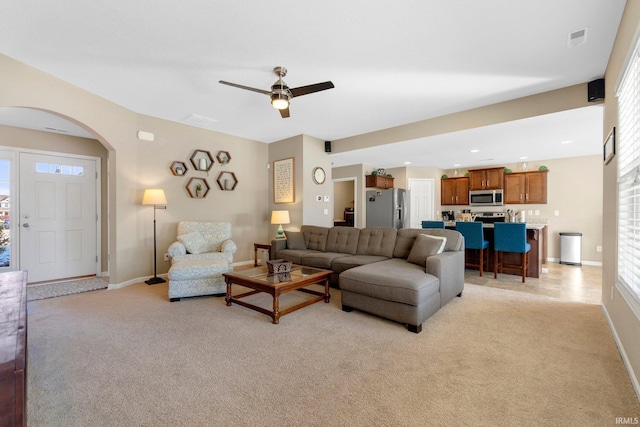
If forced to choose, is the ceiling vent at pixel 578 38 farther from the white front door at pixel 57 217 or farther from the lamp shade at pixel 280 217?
the white front door at pixel 57 217

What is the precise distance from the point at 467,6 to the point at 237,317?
332 centimetres

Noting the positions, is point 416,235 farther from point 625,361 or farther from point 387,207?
point 387,207

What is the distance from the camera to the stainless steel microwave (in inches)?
274

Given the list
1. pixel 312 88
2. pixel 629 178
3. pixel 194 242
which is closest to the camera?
pixel 629 178

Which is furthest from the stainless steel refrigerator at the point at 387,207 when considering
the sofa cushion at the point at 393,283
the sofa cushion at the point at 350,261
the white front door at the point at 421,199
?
the sofa cushion at the point at 393,283

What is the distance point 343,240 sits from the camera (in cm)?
444

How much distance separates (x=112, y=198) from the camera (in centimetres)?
402

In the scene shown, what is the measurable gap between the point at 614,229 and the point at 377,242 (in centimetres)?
240

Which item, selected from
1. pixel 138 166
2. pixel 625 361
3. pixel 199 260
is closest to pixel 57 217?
pixel 138 166

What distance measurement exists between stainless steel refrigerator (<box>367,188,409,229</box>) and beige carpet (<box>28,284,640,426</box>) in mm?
4184

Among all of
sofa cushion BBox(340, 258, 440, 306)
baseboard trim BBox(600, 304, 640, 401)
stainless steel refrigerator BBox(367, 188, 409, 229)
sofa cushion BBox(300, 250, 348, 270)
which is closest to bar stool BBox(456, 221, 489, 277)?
baseboard trim BBox(600, 304, 640, 401)

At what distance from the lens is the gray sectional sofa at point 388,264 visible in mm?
2605

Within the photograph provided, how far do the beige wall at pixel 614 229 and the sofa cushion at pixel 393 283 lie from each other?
1.30 metres

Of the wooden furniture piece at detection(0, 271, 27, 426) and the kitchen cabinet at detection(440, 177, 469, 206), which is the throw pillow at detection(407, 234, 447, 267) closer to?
the wooden furniture piece at detection(0, 271, 27, 426)
